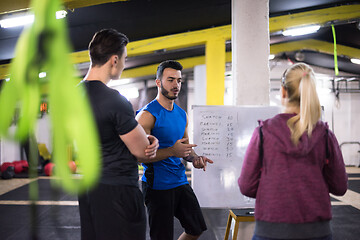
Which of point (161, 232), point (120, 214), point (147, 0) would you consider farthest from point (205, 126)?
point (147, 0)

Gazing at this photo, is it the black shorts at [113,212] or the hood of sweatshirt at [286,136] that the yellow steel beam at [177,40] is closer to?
the hood of sweatshirt at [286,136]

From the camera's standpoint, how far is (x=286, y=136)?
1.19m

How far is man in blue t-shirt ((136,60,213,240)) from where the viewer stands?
194cm

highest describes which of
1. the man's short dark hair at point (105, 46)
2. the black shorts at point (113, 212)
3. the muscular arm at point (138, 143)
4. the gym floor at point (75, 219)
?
the man's short dark hair at point (105, 46)

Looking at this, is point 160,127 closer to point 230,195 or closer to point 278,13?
point 230,195

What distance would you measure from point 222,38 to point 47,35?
5.67 m

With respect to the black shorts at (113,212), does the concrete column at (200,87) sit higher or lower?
higher

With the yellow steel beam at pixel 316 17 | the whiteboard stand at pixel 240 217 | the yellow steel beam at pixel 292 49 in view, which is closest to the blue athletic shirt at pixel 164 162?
the whiteboard stand at pixel 240 217

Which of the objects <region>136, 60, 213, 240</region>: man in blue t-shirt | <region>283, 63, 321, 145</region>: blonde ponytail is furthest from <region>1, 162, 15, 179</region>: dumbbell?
<region>283, 63, 321, 145</region>: blonde ponytail

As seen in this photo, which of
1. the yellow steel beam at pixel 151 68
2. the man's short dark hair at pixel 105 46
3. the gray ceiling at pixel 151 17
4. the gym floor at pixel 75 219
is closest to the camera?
the man's short dark hair at pixel 105 46

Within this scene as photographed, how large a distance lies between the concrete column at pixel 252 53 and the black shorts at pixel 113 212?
68.9 inches

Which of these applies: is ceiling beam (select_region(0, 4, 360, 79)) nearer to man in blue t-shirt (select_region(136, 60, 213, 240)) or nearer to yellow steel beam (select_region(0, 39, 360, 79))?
yellow steel beam (select_region(0, 39, 360, 79))

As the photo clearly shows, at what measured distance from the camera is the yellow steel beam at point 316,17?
17.2 ft

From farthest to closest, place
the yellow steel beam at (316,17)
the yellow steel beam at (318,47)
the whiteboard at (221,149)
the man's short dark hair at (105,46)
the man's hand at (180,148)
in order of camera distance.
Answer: the yellow steel beam at (318,47)
the yellow steel beam at (316,17)
the whiteboard at (221,149)
the man's hand at (180,148)
the man's short dark hair at (105,46)
